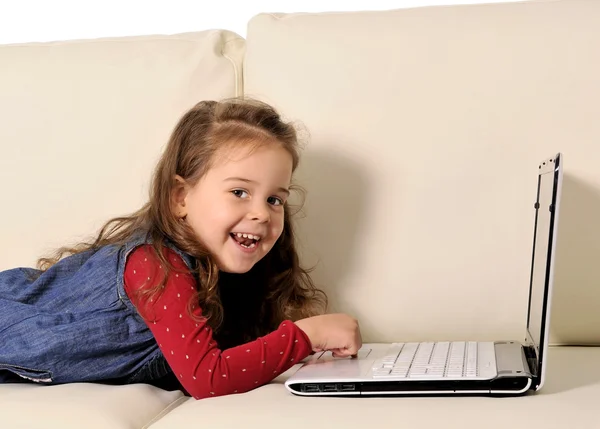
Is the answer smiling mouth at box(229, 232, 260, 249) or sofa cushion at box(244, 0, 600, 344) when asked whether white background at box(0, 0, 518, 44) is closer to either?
sofa cushion at box(244, 0, 600, 344)

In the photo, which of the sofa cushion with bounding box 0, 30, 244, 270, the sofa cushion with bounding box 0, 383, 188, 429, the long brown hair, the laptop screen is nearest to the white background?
the sofa cushion with bounding box 0, 30, 244, 270

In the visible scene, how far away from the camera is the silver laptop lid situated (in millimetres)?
1200

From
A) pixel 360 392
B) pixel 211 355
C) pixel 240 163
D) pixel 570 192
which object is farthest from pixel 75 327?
A: pixel 570 192

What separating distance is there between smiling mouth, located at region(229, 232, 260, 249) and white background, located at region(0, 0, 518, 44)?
845 millimetres

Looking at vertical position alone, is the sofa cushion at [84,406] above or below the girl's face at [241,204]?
below

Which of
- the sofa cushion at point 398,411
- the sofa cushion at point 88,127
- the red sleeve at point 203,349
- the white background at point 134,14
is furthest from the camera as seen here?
the white background at point 134,14

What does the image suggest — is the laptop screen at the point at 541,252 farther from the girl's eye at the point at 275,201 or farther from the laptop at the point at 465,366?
the girl's eye at the point at 275,201

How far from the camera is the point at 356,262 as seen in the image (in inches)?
64.8

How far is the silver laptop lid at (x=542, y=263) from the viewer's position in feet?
3.94

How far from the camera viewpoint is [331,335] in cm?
144

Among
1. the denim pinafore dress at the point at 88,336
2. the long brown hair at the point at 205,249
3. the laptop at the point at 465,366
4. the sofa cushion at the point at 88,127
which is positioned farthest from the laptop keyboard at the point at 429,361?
the sofa cushion at the point at 88,127

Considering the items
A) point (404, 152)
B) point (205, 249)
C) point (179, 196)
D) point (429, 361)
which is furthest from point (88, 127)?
point (429, 361)

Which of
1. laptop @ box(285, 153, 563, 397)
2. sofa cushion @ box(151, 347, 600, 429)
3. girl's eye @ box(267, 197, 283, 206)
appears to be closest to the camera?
sofa cushion @ box(151, 347, 600, 429)

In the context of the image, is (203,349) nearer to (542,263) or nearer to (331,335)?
(331,335)
